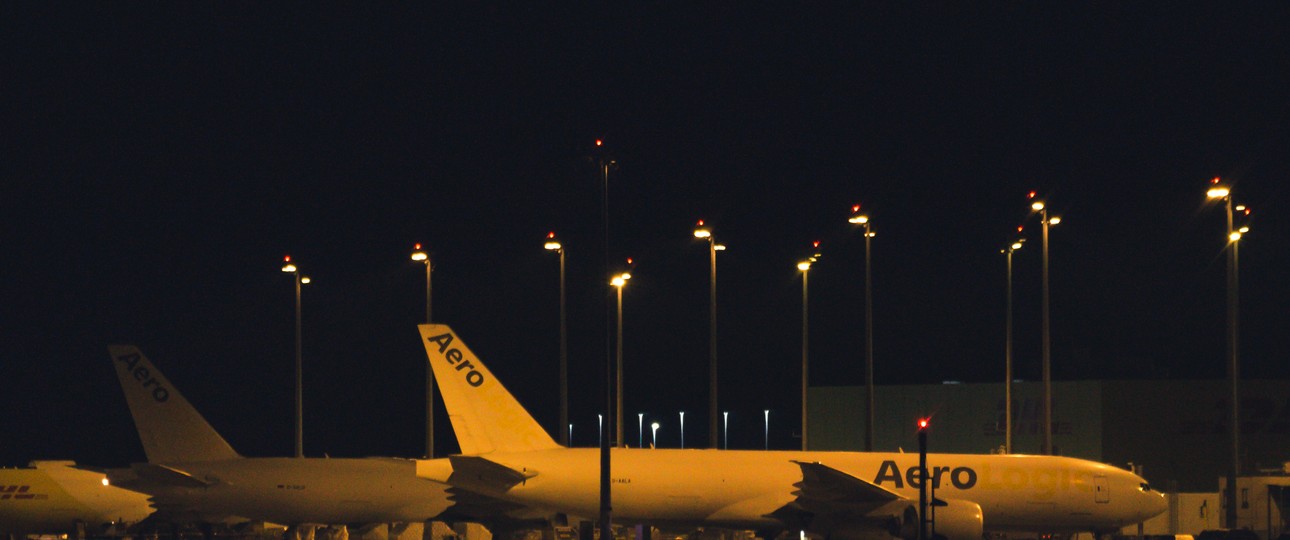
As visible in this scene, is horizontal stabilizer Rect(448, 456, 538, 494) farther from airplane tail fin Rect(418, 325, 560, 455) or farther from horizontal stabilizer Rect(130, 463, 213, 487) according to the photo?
horizontal stabilizer Rect(130, 463, 213, 487)

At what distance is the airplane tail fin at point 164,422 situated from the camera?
1809 inches

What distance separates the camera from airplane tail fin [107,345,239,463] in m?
45.9

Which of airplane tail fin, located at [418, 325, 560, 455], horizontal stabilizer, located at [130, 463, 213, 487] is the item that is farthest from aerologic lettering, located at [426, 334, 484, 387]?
horizontal stabilizer, located at [130, 463, 213, 487]

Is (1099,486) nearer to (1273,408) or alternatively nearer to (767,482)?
(767,482)

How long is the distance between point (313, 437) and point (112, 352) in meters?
83.2

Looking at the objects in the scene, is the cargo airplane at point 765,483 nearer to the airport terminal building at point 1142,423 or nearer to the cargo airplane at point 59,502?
the cargo airplane at point 59,502

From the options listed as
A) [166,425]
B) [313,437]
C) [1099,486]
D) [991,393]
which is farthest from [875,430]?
[313,437]

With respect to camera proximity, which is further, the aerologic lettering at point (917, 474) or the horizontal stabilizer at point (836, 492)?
the aerologic lettering at point (917, 474)

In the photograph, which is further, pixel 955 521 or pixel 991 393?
pixel 991 393

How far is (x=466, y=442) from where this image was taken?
4319cm

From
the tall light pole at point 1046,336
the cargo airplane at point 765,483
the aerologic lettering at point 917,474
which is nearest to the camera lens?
the cargo airplane at point 765,483

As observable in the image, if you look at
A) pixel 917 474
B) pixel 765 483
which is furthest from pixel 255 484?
pixel 917 474

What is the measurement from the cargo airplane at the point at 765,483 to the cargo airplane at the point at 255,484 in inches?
97.6

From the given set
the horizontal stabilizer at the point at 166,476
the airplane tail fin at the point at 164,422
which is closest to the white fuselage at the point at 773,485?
the horizontal stabilizer at the point at 166,476
